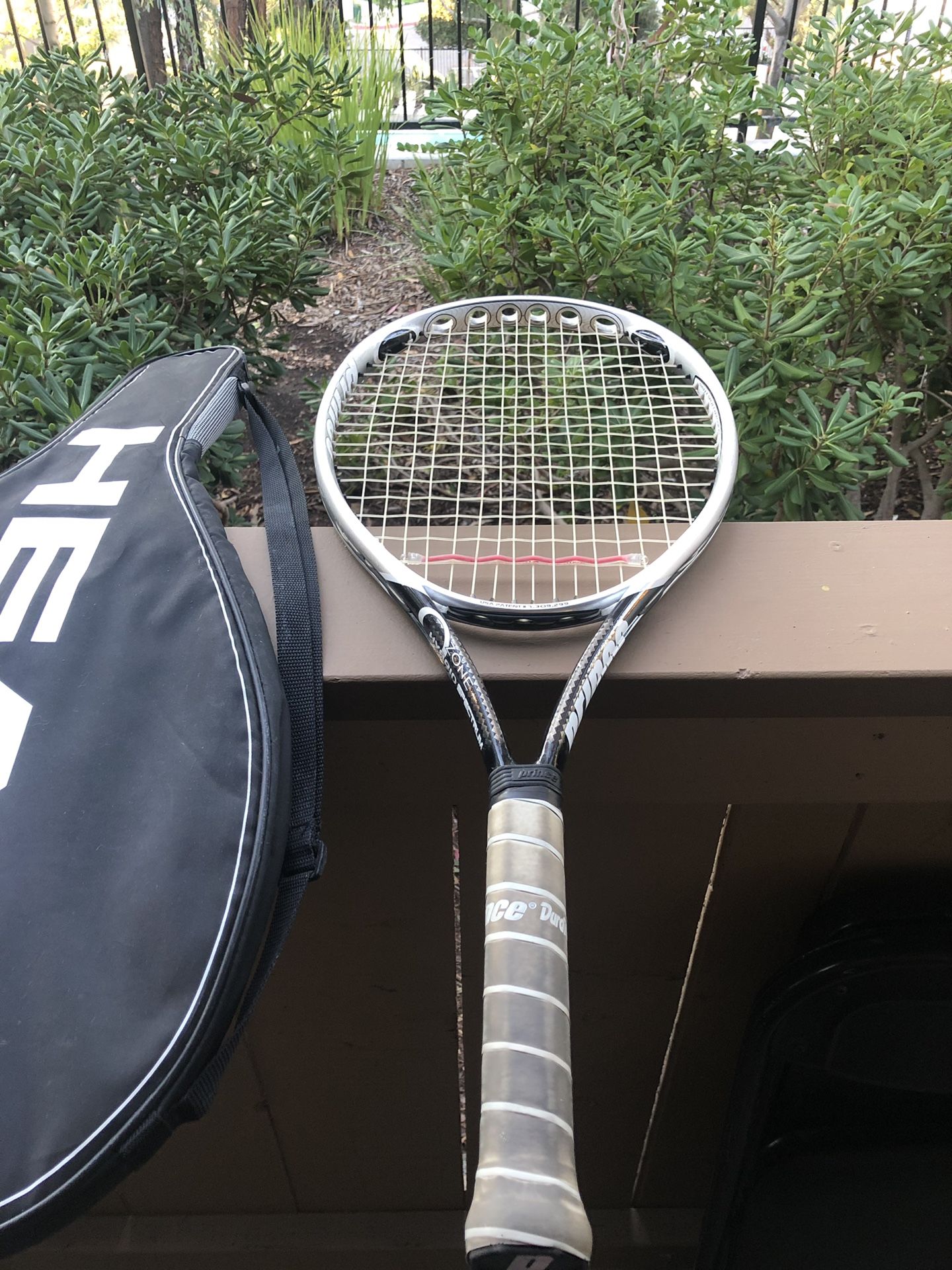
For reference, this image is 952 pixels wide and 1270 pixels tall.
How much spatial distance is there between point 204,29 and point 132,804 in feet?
12.6

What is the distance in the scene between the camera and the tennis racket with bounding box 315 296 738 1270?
Result: 42 centimetres

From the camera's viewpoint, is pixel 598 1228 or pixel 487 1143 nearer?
pixel 487 1143

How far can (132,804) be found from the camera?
583 mm

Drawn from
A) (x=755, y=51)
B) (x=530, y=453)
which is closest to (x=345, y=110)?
→ (x=755, y=51)

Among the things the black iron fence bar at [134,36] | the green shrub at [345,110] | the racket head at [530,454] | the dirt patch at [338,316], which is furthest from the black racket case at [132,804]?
the black iron fence bar at [134,36]

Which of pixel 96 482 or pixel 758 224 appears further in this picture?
pixel 758 224

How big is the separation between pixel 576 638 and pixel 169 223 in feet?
3.10

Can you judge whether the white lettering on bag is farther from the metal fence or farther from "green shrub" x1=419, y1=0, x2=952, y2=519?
the metal fence

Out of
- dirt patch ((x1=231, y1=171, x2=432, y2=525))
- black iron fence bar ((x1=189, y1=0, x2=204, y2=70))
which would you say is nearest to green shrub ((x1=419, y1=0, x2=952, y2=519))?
dirt patch ((x1=231, y1=171, x2=432, y2=525))

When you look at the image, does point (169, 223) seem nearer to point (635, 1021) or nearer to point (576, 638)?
point (576, 638)

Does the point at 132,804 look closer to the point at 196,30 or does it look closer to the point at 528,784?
the point at 528,784

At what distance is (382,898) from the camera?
2.84ft

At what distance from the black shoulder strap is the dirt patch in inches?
28.5

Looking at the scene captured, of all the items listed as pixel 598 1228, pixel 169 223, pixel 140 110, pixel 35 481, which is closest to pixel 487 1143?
pixel 35 481
